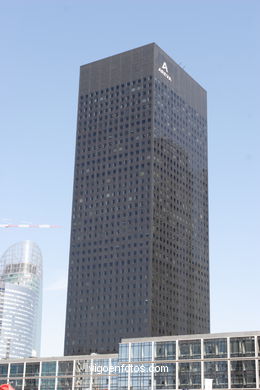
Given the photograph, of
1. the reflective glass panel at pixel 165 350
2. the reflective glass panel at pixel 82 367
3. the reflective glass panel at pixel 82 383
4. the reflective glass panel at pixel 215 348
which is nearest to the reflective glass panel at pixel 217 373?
the reflective glass panel at pixel 215 348

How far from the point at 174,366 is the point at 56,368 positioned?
41.1 metres

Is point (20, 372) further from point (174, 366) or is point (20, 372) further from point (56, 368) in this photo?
point (174, 366)

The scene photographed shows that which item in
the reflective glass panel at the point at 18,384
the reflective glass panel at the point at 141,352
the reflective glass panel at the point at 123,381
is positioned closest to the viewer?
the reflective glass panel at the point at 141,352

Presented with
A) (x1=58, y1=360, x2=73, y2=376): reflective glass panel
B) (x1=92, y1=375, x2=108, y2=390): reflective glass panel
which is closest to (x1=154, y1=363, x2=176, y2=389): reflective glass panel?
(x1=92, y1=375, x2=108, y2=390): reflective glass panel

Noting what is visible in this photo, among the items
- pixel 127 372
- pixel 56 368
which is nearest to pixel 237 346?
pixel 127 372

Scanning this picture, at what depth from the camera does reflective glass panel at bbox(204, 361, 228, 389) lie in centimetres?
15656

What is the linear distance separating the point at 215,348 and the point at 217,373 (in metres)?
5.57

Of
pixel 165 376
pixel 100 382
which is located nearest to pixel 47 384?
pixel 100 382

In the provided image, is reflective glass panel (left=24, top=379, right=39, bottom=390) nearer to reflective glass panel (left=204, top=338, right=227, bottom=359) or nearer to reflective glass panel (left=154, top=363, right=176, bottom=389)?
reflective glass panel (left=154, top=363, right=176, bottom=389)

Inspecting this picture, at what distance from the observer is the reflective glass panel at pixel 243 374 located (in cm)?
15288

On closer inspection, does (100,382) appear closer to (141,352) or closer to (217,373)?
(141,352)

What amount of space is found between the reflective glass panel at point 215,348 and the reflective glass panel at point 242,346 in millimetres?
1979

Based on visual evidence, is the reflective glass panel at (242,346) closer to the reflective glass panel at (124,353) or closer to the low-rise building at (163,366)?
the low-rise building at (163,366)

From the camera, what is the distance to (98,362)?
185 m
